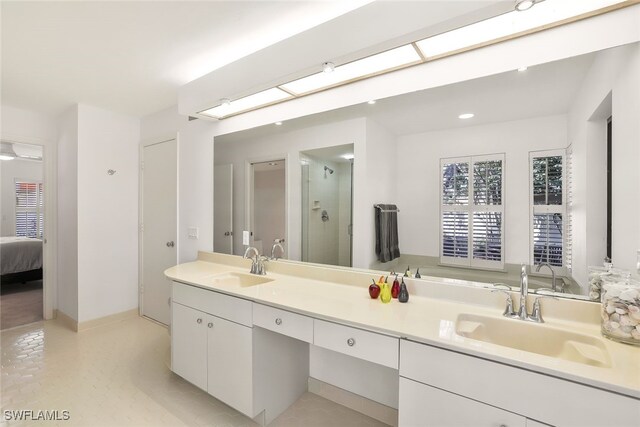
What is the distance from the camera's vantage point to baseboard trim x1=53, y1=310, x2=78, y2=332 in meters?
3.04

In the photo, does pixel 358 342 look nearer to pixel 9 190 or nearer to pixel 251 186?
pixel 251 186

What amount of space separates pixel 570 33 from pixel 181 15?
6.36ft

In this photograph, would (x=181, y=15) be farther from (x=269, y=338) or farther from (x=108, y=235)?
(x=108, y=235)

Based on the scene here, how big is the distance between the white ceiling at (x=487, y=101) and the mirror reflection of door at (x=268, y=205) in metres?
0.74

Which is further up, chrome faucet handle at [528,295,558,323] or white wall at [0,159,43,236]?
white wall at [0,159,43,236]

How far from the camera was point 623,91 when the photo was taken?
1.15 m

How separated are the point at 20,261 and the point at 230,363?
16.2ft

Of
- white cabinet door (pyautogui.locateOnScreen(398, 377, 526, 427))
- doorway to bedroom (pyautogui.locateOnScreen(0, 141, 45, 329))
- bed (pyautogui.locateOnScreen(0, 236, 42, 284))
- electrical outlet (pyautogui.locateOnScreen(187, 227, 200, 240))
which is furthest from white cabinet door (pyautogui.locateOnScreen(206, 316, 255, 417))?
bed (pyautogui.locateOnScreen(0, 236, 42, 284))

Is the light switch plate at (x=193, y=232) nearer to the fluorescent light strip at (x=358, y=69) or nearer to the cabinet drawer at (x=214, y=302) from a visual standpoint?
the cabinet drawer at (x=214, y=302)

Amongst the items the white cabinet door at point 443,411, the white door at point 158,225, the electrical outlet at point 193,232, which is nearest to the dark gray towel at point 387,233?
the white cabinet door at point 443,411

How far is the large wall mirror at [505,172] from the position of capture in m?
1.22

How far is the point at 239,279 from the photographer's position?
2.29 metres

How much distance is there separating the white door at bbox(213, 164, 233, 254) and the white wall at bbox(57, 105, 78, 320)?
1582mm

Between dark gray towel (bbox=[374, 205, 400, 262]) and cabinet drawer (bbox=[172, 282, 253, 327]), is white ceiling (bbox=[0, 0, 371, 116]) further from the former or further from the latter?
cabinet drawer (bbox=[172, 282, 253, 327])
